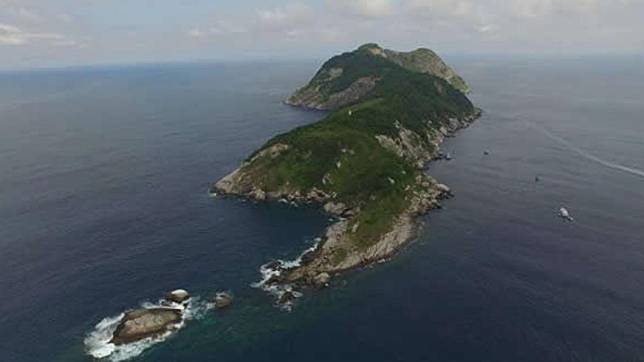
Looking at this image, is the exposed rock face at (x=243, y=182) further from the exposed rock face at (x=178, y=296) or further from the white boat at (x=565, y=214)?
the white boat at (x=565, y=214)

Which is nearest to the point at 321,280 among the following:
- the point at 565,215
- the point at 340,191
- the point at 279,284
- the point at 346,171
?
the point at 279,284

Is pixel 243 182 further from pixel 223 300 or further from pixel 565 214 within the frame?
pixel 565 214

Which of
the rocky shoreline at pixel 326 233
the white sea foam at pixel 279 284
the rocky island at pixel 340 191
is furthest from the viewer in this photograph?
the rocky island at pixel 340 191

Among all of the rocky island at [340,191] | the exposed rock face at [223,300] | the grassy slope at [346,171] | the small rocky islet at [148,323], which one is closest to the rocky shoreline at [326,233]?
the rocky island at [340,191]

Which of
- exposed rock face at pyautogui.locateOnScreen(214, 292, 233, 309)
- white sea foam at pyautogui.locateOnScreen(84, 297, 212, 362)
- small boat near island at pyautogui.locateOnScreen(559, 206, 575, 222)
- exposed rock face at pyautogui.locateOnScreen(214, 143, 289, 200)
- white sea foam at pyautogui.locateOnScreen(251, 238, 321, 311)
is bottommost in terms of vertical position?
white sea foam at pyautogui.locateOnScreen(84, 297, 212, 362)

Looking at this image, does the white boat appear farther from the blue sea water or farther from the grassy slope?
the grassy slope

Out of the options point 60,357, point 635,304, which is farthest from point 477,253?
point 60,357

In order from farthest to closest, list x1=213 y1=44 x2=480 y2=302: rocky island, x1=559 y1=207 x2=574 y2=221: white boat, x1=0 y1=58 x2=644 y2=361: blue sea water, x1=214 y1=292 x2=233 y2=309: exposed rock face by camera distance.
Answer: x1=559 y1=207 x2=574 y2=221: white boat
x1=213 y1=44 x2=480 y2=302: rocky island
x1=214 y1=292 x2=233 y2=309: exposed rock face
x1=0 y1=58 x2=644 y2=361: blue sea water

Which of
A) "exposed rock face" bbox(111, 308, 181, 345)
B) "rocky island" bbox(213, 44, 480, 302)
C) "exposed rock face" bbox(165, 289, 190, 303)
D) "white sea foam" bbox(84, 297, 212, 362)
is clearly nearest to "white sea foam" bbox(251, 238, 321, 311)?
"rocky island" bbox(213, 44, 480, 302)
